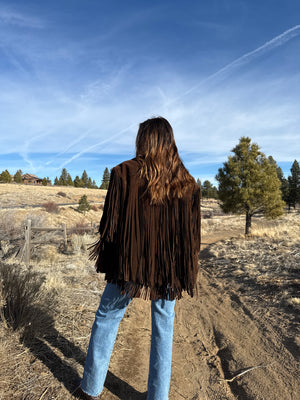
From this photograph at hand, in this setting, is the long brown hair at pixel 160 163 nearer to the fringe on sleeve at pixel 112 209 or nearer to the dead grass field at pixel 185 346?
the fringe on sleeve at pixel 112 209

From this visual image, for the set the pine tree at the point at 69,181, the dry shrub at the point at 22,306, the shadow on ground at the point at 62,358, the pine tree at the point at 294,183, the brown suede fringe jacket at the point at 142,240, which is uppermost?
the pine tree at the point at 69,181

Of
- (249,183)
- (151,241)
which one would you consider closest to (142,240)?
(151,241)

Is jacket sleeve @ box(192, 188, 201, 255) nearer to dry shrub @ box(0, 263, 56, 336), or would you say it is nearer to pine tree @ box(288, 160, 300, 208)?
dry shrub @ box(0, 263, 56, 336)

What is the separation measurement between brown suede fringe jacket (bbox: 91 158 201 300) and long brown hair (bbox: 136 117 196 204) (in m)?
0.06

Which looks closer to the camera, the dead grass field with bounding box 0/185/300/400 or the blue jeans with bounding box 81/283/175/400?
the blue jeans with bounding box 81/283/175/400

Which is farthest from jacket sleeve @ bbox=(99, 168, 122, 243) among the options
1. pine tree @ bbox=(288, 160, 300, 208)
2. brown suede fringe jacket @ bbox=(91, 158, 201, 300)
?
pine tree @ bbox=(288, 160, 300, 208)

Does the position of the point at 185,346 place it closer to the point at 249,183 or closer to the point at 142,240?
the point at 142,240

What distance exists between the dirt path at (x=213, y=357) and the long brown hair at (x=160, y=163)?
5.46ft

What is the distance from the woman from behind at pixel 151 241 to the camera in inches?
69.9

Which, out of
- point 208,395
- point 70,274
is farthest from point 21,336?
point 70,274

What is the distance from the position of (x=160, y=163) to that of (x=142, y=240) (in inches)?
20.9

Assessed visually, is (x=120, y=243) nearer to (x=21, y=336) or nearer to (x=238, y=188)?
(x=21, y=336)

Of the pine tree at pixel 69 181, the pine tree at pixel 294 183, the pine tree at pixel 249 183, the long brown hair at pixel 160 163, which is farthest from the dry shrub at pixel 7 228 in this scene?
the pine tree at pixel 69 181

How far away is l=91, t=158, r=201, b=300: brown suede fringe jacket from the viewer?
1775 millimetres
